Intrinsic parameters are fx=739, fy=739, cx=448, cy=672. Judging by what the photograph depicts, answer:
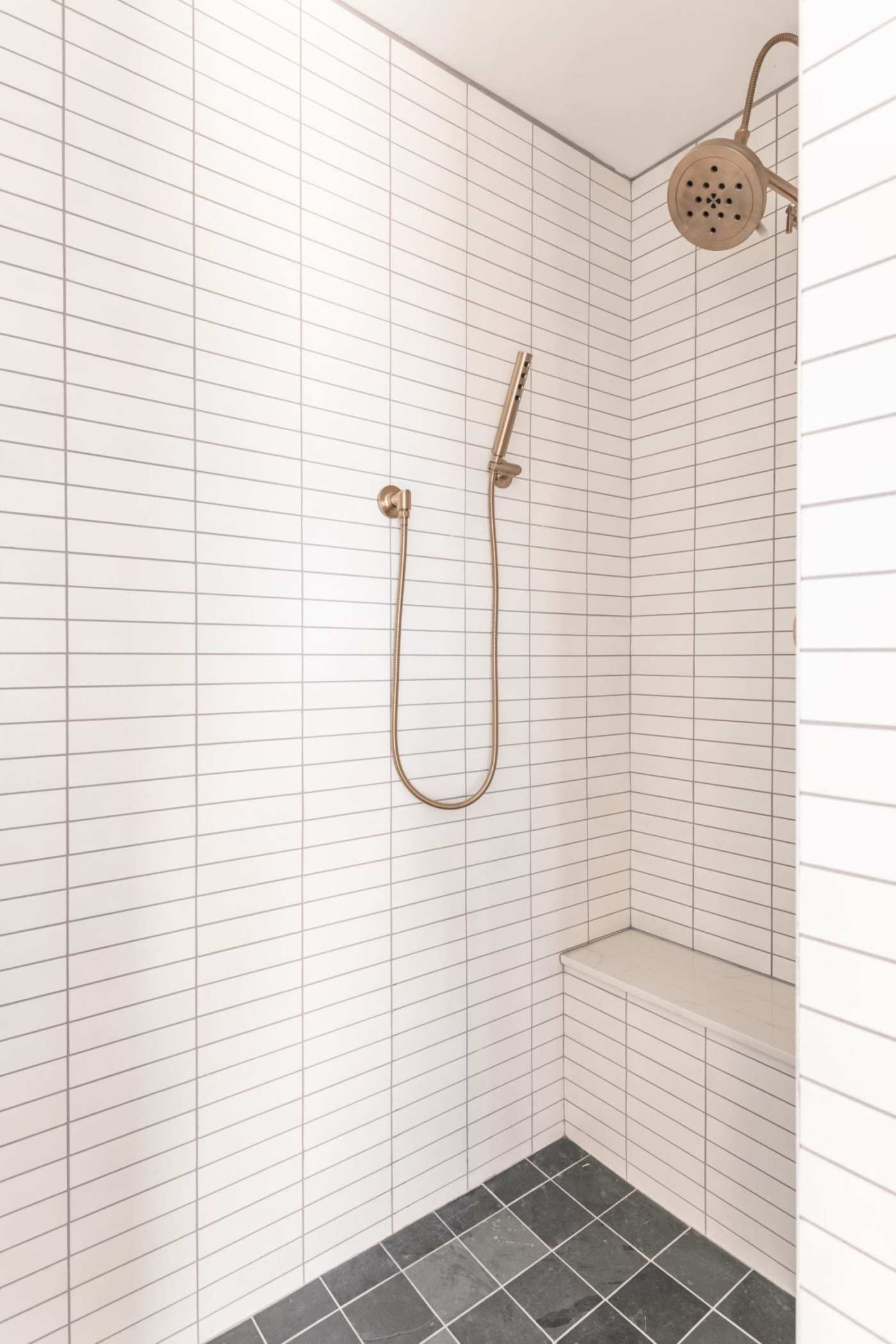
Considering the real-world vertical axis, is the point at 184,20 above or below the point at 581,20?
below

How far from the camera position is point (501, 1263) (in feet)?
4.85

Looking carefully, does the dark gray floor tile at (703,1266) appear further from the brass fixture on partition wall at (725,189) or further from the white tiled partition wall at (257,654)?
the brass fixture on partition wall at (725,189)

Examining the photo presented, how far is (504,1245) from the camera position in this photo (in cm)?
153

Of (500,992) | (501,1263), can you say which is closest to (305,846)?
(500,992)

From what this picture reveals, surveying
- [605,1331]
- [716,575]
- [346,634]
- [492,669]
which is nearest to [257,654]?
[346,634]

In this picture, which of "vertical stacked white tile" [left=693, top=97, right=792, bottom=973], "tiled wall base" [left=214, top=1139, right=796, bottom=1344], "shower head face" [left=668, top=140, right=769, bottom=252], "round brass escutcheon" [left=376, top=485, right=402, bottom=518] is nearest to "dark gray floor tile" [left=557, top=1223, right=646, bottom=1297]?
"tiled wall base" [left=214, top=1139, right=796, bottom=1344]

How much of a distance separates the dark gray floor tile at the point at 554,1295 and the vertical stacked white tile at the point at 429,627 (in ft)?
0.87

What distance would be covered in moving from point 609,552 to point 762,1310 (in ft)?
5.45

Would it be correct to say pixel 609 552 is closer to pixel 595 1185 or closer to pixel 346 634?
pixel 346 634

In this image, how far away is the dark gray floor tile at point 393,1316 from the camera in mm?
1315

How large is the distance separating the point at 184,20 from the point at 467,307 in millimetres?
711

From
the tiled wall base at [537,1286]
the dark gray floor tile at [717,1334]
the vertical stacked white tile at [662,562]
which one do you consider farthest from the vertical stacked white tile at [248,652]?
the vertical stacked white tile at [662,562]

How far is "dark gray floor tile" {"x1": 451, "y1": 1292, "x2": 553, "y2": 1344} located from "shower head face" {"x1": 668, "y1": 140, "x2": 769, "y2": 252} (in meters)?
2.11

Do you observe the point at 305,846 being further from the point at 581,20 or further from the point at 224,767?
the point at 581,20
